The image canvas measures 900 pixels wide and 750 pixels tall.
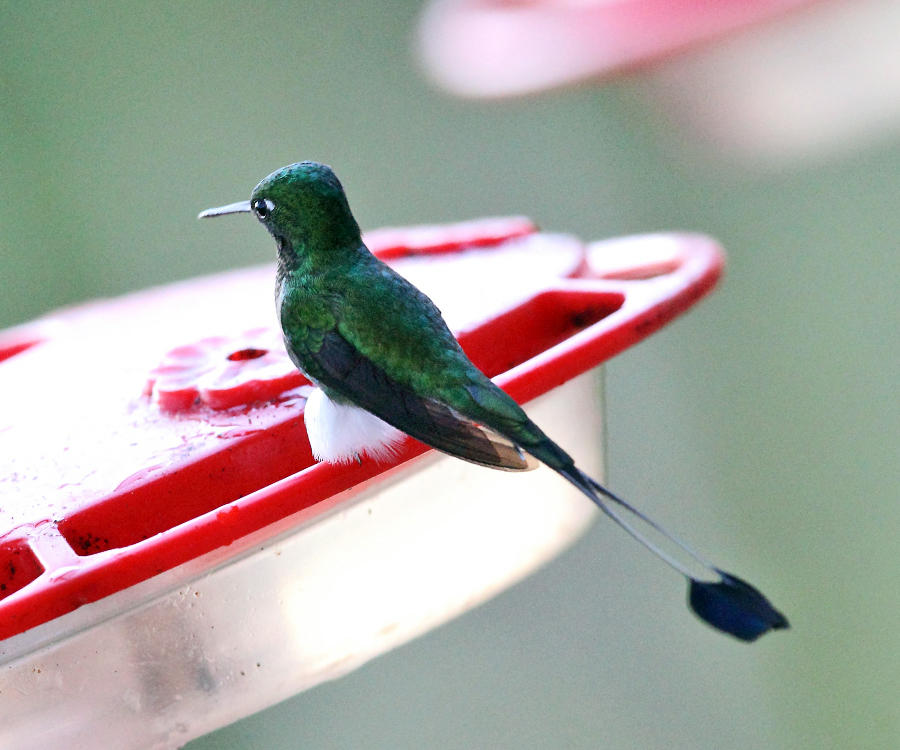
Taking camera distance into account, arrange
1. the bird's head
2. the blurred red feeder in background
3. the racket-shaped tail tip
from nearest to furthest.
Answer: the racket-shaped tail tip, the bird's head, the blurred red feeder in background

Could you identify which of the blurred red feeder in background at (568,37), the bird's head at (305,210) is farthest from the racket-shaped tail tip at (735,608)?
the blurred red feeder in background at (568,37)

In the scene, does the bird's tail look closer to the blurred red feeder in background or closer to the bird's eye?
the bird's eye

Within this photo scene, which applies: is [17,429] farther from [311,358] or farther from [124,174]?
[124,174]

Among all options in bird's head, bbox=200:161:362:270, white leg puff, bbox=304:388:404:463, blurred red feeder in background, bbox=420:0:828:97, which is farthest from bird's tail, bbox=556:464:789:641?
blurred red feeder in background, bbox=420:0:828:97

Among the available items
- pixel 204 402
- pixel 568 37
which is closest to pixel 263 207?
pixel 204 402

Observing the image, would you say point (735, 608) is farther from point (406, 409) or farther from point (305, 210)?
point (305, 210)

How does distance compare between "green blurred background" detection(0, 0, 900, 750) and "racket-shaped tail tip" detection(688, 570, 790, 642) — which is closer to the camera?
"racket-shaped tail tip" detection(688, 570, 790, 642)
